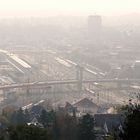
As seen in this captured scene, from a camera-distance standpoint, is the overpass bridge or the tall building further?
the tall building

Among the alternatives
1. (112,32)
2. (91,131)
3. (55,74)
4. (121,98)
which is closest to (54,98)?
(121,98)

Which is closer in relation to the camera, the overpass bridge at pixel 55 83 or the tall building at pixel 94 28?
the overpass bridge at pixel 55 83

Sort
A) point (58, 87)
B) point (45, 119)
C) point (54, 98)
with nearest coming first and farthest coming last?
point (45, 119)
point (54, 98)
point (58, 87)

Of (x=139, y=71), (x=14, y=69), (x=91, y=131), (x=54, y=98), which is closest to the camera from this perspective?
(x=91, y=131)

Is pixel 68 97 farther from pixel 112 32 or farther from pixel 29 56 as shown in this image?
pixel 112 32

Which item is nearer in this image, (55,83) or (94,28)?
(55,83)

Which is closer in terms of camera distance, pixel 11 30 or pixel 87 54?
pixel 87 54

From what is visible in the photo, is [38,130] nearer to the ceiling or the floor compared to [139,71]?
nearer to the ceiling

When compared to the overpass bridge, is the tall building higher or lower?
higher

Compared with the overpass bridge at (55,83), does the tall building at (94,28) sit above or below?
above

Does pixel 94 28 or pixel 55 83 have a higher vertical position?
pixel 94 28
